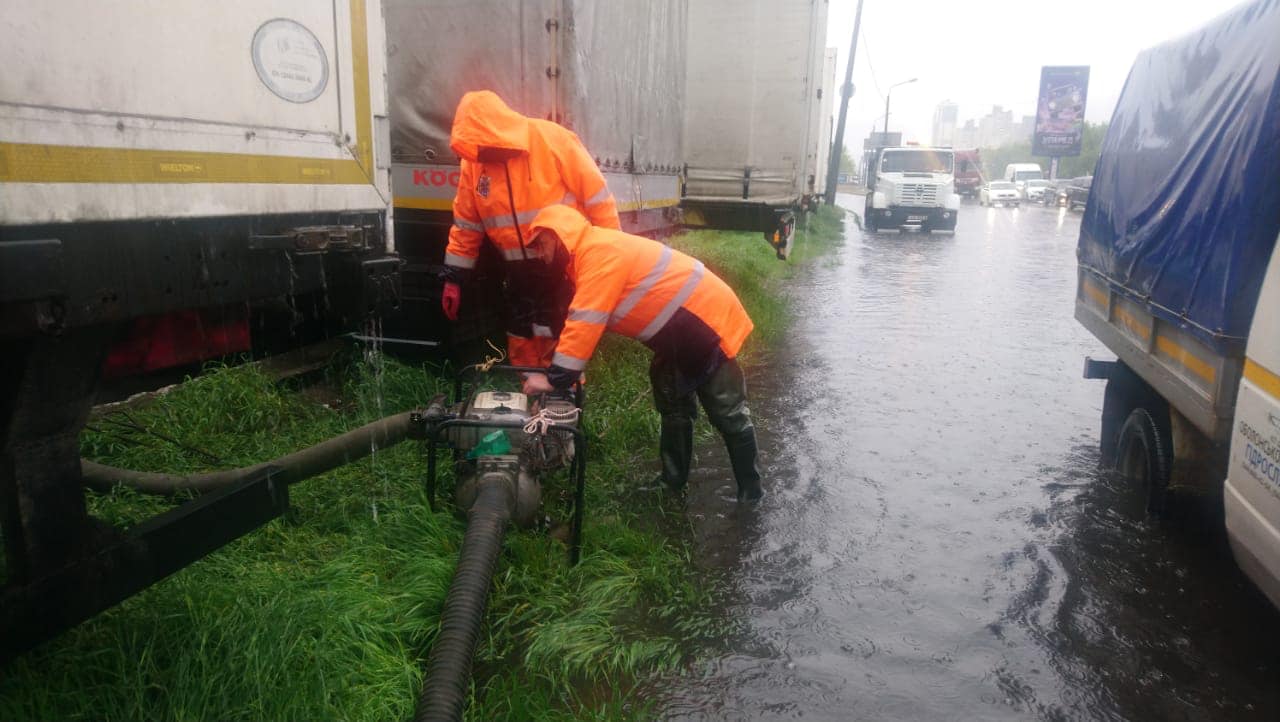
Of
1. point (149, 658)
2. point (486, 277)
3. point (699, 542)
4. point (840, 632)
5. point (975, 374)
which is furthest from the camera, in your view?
point (975, 374)

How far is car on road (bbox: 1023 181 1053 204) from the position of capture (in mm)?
48875

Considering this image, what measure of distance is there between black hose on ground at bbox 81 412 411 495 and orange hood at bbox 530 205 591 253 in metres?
1.04

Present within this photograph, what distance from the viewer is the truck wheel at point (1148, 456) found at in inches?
167

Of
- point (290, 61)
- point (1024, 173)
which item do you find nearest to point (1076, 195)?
point (1024, 173)

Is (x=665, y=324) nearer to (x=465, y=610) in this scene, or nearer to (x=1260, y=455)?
(x=465, y=610)

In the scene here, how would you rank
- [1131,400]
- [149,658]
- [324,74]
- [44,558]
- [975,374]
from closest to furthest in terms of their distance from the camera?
[44,558] → [149,658] → [324,74] → [1131,400] → [975,374]

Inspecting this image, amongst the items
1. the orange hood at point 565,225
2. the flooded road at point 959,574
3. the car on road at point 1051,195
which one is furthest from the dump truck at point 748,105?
the car on road at point 1051,195

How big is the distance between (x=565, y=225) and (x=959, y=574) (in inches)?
90.1

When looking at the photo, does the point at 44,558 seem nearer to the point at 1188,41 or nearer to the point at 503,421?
the point at 503,421

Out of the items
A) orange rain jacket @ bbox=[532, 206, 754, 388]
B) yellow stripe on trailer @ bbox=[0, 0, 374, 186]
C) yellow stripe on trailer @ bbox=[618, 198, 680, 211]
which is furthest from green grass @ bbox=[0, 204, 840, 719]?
yellow stripe on trailer @ bbox=[618, 198, 680, 211]

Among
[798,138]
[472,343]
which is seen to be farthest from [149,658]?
[798,138]

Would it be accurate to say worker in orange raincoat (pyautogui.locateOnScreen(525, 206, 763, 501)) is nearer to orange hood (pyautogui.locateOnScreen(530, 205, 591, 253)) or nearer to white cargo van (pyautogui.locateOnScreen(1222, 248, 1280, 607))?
orange hood (pyautogui.locateOnScreen(530, 205, 591, 253))

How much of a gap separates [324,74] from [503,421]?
1437 mm

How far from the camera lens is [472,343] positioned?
606cm
